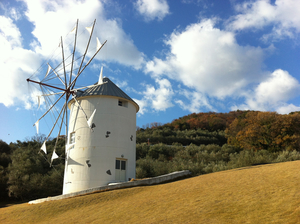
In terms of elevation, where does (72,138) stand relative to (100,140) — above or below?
above

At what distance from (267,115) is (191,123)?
111ft

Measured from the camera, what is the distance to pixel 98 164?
17.7 metres

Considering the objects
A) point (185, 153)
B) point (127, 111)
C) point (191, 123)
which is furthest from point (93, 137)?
point (191, 123)

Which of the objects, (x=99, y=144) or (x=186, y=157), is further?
(x=186, y=157)

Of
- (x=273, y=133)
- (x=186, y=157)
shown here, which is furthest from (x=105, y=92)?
(x=273, y=133)

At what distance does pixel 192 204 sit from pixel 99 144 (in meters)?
9.81

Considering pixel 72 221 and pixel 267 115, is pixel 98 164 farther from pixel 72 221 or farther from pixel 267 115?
pixel 267 115

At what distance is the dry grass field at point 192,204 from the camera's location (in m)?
8.13

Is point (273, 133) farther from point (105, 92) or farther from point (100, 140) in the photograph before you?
point (100, 140)

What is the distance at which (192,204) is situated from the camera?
32.6ft

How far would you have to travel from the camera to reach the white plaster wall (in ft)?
57.9

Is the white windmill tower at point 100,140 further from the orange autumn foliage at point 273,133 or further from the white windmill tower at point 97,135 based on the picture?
the orange autumn foliage at point 273,133

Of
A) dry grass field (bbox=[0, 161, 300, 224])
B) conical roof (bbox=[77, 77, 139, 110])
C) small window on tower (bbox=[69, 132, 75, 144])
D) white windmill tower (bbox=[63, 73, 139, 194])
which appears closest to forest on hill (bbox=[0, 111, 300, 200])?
small window on tower (bbox=[69, 132, 75, 144])

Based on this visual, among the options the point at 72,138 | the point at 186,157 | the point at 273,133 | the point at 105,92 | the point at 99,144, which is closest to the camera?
the point at 99,144
